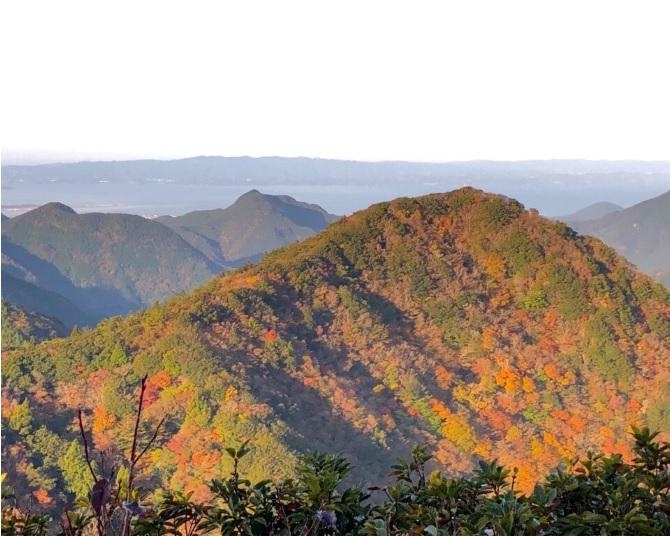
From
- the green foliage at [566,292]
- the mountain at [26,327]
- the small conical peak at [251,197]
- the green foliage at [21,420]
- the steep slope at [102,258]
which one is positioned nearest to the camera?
the green foliage at [21,420]

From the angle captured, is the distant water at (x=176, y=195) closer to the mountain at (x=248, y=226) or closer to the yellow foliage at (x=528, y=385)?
the mountain at (x=248, y=226)

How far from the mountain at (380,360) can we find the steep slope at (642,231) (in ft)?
328

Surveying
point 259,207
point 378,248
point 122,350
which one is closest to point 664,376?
point 378,248

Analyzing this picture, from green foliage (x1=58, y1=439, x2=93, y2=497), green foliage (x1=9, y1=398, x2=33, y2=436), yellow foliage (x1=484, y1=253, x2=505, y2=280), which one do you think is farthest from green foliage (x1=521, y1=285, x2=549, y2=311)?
green foliage (x1=9, y1=398, x2=33, y2=436)

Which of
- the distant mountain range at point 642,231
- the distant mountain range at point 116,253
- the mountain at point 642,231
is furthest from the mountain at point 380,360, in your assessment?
the mountain at point 642,231

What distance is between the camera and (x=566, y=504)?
7.99 feet

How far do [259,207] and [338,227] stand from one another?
2919 inches

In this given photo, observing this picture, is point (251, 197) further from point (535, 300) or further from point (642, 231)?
point (535, 300)

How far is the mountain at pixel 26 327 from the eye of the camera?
3581 cm

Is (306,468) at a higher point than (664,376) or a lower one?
higher

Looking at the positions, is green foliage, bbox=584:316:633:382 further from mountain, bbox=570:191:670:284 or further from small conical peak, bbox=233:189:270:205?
mountain, bbox=570:191:670:284

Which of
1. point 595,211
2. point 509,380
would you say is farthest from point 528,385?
point 595,211

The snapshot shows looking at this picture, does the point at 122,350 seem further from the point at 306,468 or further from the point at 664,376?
the point at 306,468

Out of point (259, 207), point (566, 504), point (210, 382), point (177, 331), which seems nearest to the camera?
point (566, 504)
